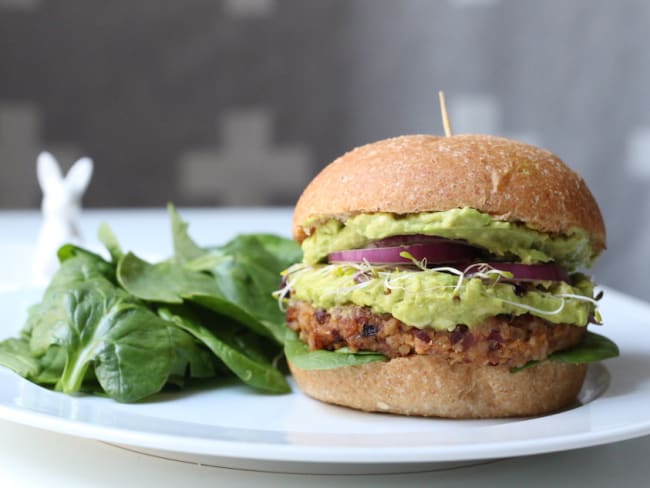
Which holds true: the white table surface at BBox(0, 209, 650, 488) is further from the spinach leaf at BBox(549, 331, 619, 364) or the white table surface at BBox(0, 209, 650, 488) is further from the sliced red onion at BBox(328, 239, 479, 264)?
the sliced red onion at BBox(328, 239, 479, 264)

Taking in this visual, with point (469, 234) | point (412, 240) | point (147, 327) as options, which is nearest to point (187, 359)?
point (147, 327)

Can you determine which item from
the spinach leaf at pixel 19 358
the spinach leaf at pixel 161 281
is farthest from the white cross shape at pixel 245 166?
the spinach leaf at pixel 19 358

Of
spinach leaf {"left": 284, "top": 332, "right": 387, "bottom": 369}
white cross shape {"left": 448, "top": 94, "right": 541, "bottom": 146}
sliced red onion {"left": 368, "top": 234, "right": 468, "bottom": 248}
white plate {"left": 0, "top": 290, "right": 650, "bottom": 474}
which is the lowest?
white plate {"left": 0, "top": 290, "right": 650, "bottom": 474}

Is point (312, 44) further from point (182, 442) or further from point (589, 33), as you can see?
point (182, 442)

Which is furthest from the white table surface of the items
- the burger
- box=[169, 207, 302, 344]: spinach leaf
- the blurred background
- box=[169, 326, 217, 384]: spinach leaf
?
the blurred background

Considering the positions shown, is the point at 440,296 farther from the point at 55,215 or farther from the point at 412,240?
the point at 55,215

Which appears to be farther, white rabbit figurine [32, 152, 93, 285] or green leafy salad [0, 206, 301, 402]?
white rabbit figurine [32, 152, 93, 285]
